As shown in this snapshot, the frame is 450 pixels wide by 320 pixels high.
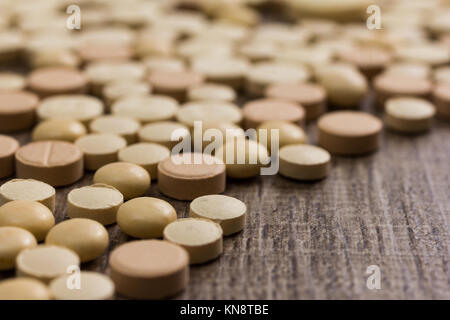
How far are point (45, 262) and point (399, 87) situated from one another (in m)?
1.16

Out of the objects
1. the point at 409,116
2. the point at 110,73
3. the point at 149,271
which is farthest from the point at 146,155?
the point at 409,116

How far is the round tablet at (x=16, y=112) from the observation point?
Answer: 159 centimetres

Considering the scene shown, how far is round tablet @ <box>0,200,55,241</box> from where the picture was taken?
3.59 feet

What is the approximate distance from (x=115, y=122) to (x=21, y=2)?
1.21 metres

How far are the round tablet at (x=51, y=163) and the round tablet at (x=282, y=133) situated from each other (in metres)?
0.41

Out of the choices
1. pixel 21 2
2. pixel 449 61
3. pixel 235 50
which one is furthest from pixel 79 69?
pixel 449 61

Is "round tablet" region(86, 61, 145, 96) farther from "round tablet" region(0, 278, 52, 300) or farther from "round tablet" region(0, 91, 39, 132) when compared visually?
"round tablet" region(0, 278, 52, 300)

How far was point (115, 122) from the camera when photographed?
60.0 inches

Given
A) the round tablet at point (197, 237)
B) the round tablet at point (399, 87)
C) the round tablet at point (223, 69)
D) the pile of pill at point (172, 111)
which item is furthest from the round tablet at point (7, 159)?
the round tablet at point (399, 87)

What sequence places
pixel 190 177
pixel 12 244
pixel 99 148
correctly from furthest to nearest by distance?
pixel 99 148 < pixel 190 177 < pixel 12 244

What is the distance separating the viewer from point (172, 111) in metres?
1.61

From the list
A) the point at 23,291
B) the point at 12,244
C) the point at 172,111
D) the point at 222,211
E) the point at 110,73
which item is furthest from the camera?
the point at 110,73

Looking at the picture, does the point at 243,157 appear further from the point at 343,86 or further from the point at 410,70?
the point at 410,70

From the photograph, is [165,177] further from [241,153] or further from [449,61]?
[449,61]
